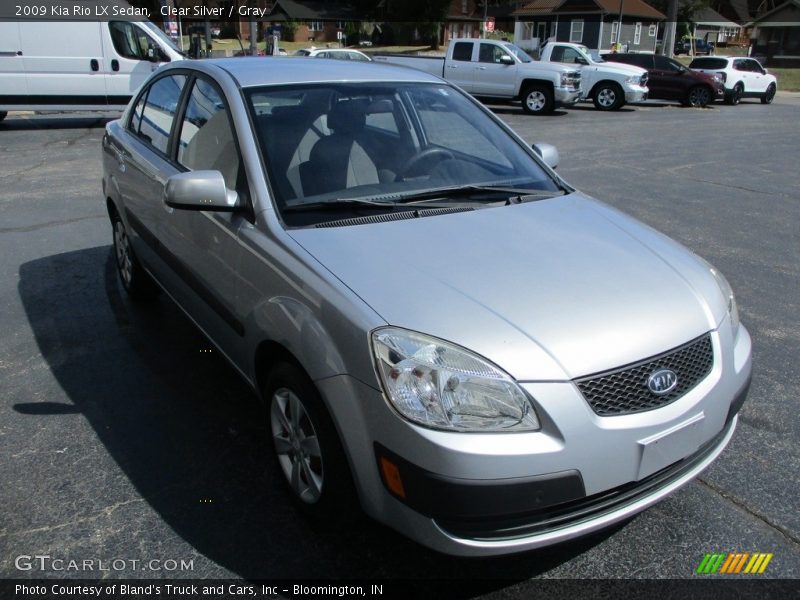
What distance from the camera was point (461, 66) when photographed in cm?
1989

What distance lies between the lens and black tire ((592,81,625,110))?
20484 mm

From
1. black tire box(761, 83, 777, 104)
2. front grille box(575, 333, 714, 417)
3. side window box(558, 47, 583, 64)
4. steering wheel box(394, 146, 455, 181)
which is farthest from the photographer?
black tire box(761, 83, 777, 104)

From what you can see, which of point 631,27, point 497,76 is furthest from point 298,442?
point 631,27

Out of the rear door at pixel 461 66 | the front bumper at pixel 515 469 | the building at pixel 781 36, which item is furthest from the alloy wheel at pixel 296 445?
the building at pixel 781 36

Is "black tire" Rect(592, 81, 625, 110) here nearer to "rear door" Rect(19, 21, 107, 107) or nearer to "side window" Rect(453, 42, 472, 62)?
"side window" Rect(453, 42, 472, 62)

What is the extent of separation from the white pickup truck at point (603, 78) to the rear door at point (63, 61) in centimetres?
1234

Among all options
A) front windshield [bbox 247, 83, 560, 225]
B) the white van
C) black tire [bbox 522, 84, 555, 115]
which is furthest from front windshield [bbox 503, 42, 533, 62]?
front windshield [bbox 247, 83, 560, 225]

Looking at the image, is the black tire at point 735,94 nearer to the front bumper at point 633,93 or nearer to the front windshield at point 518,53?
the front bumper at point 633,93

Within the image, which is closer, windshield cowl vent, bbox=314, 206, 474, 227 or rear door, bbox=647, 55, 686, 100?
windshield cowl vent, bbox=314, 206, 474, 227

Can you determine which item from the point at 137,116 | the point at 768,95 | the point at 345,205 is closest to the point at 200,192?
the point at 345,205

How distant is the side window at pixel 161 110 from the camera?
402 cm

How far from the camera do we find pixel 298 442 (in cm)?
268

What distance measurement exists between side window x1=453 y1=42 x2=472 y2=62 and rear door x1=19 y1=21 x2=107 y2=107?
9952 mm

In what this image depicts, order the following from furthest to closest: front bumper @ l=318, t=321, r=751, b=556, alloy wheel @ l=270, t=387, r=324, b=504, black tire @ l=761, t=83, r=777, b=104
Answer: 1. black tire @ l=761, t=83, r=777, b=104
2. alloy wheel @ l=270, t=387, r=324, b=504
3. front bumper @ l=318, t=321, r=751, b=556
